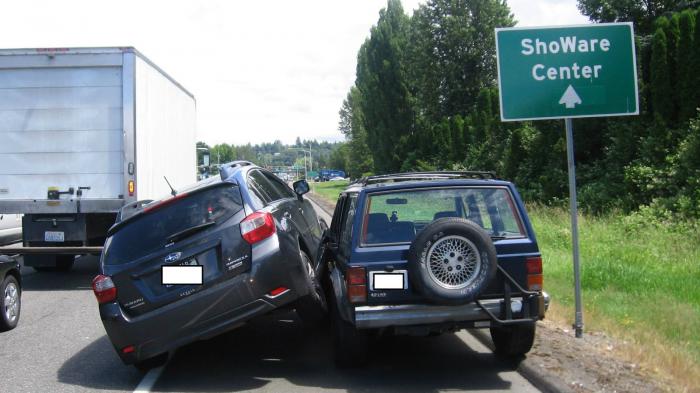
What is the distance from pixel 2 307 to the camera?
794 centimetres

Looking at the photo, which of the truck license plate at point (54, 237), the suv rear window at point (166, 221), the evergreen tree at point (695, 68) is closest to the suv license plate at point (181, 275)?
the suv rear window at point (166, 221)

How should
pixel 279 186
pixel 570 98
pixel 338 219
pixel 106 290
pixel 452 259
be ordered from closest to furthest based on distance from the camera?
pixel 452 259
pixel 106 290
pixel 570 98
pixel 338 219
pixel 279 186

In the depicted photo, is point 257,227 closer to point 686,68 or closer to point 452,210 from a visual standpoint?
point 452,210

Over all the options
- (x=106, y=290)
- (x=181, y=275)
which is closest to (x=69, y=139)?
(x=106, y=290)

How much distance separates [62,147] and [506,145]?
64.9 feet

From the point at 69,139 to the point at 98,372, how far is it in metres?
5.54

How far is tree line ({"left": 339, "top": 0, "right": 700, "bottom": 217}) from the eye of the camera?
1579cm

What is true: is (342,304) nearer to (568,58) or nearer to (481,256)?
(481,256)

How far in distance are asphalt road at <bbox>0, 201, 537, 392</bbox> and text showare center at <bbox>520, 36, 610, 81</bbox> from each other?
2951mm

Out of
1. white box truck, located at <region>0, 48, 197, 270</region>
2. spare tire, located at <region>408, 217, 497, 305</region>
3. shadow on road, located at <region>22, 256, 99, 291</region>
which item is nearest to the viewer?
spare tire, located at <region>408, 217, 497, 305</region>

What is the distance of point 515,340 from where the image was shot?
5.98 m

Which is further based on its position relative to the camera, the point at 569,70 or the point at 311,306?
the point at 569,70

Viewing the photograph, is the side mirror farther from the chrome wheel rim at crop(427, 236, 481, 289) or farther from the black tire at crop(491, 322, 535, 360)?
the chrome wheel rim at crop(427, 236, 481, 289)

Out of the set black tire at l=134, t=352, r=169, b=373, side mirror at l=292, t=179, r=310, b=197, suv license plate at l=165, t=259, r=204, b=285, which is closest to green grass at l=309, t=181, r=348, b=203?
side mirror at l=292, t=179, r=310, b=197
